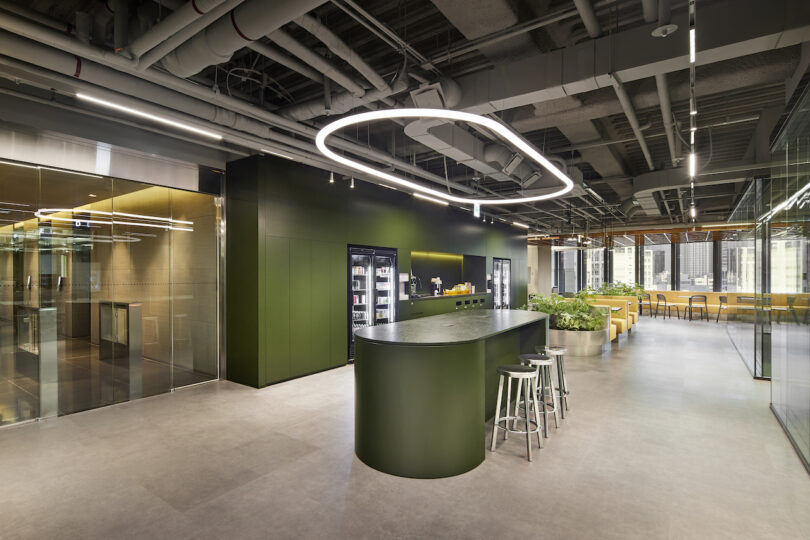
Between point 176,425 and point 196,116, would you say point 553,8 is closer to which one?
point 196,116

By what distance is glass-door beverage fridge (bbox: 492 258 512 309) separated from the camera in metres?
12.6

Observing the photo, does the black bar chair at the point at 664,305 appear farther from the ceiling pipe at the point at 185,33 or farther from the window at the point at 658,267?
the ceiling pipe at the point at 185,33

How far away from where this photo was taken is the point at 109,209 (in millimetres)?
5230

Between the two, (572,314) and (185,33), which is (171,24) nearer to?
(185,33)

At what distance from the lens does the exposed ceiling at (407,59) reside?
114 inches

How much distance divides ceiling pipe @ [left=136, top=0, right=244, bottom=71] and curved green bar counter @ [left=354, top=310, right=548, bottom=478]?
103 inches

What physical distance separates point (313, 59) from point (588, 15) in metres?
2.19

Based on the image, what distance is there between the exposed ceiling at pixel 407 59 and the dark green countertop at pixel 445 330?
2.25 m

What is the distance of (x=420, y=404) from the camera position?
3.37 metres

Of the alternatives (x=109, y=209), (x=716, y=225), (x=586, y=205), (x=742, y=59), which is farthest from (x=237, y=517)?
(x=716, y=225)

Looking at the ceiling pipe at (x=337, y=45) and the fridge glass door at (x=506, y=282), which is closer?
the ceiling pipe at (x=337, y=45)

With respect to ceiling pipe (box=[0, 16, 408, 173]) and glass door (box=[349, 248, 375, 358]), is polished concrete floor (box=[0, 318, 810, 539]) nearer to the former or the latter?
glass door (box=[349, 248, 375, 358])

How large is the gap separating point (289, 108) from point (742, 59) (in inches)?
182

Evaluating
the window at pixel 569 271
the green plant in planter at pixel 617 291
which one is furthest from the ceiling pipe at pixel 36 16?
the window at pixel 569 271
